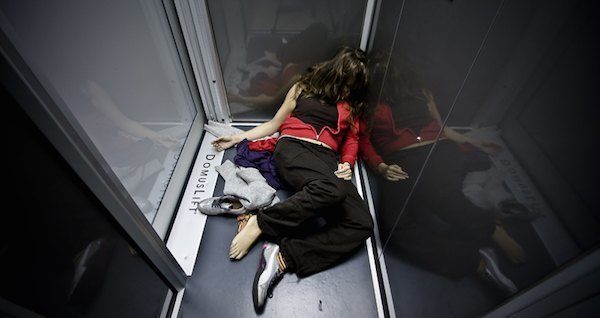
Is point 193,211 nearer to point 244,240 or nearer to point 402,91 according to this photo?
point 244,240

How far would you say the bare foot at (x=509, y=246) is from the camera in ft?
1.51

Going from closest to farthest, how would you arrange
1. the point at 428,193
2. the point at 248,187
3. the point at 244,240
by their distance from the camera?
1. the point at 428,193
2. the point at 244,240
3. the point at 248,187

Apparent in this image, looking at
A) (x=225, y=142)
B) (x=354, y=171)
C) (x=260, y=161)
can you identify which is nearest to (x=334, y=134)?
(x=354, y=171)

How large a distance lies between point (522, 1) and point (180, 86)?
139cm

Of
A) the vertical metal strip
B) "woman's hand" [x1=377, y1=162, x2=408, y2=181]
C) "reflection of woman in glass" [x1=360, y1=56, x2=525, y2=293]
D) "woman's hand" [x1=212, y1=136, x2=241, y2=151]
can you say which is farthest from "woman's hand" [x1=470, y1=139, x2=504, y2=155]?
"woman's hand" [x1=212, y1=136, x2=241, y2=151]

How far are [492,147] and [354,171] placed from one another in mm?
1052

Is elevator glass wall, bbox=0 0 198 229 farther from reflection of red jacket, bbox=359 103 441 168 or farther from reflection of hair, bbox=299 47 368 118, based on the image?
reflection of red jacket, bbox=359 103 441 168

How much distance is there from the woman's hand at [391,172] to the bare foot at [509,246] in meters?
0.46

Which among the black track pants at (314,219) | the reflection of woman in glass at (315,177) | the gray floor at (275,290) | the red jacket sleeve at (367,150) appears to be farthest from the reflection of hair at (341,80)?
the gray floor at (275,290)

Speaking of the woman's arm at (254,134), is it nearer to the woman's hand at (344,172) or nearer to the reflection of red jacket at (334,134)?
the reflection of red jacket at (334,134)

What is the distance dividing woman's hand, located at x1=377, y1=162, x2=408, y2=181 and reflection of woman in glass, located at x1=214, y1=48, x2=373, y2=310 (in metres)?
0.17

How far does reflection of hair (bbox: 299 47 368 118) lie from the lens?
137 centimetres

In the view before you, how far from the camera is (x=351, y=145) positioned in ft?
4.91

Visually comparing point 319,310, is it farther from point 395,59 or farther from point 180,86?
point 180,86
